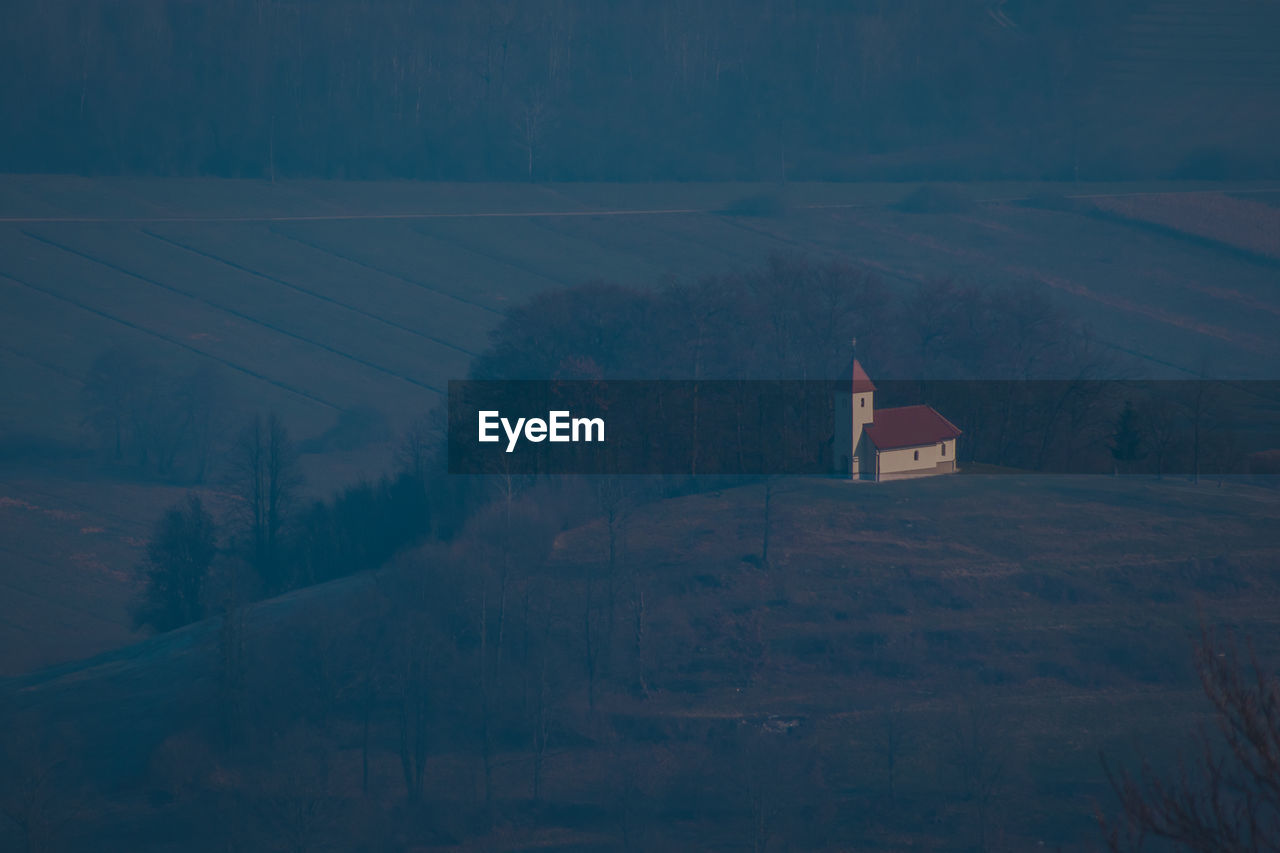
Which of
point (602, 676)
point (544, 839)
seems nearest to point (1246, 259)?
point (602, 676)

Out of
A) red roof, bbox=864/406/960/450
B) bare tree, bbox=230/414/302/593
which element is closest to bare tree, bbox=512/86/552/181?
bare tree, bbox=230/414/302/593

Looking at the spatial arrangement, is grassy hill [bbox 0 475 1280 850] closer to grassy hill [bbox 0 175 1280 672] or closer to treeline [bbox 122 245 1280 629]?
treeline [bbox 122 245 1280 629]

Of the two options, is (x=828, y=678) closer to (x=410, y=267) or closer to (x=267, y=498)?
(x=267, y=498)

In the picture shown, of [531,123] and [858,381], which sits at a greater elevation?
[531,123]

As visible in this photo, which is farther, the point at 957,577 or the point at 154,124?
the point at 154,124

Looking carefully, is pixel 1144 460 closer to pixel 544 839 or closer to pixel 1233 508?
pixel 1233 508

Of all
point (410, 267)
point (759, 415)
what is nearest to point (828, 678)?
point (759, 415)
